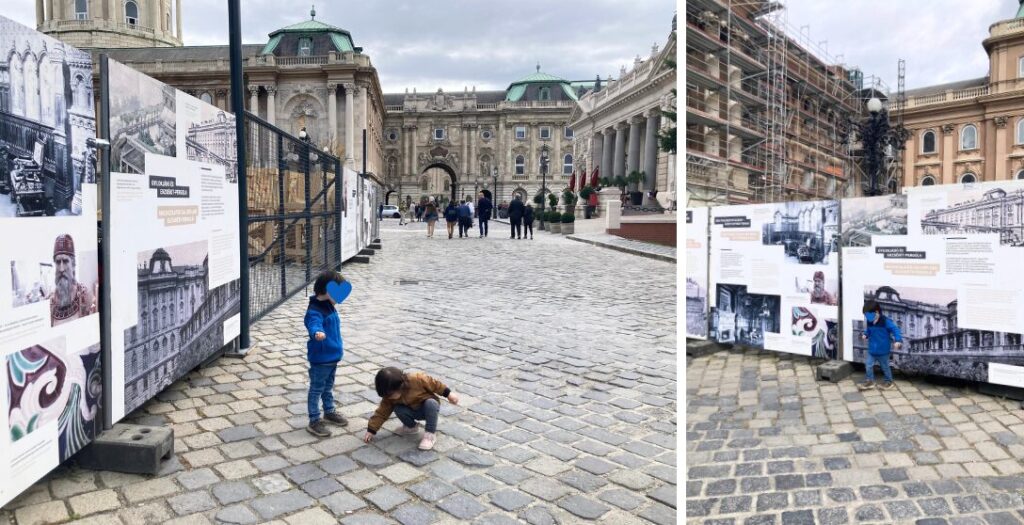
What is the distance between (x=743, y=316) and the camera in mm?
9484

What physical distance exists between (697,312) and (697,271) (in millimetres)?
516

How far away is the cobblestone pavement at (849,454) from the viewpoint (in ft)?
15.3

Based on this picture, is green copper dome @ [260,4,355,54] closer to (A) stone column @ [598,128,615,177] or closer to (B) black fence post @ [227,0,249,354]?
(A) stone column @ [598,128,615,177]

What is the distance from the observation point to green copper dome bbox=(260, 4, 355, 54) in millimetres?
79750

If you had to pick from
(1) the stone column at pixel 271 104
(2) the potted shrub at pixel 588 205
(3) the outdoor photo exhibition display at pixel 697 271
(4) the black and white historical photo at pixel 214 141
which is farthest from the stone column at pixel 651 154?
(4) the black and white historical photo at pixel 214 141

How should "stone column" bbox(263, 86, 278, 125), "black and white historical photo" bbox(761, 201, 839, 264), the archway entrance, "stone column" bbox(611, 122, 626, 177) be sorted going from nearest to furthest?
"black and white historical photo" bbox(761, 201, 839, 264) < "stone column" bbox(611, 122, 626, 177) < "stone column" bbox(263, 86, 278, 125) < the archway entrance

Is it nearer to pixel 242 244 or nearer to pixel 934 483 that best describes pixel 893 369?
pixel 934 483

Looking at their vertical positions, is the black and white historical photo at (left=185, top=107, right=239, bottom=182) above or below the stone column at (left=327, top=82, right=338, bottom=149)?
below

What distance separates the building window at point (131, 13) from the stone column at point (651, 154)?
58.0 m

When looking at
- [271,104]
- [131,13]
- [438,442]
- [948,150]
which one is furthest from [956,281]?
[131,13]

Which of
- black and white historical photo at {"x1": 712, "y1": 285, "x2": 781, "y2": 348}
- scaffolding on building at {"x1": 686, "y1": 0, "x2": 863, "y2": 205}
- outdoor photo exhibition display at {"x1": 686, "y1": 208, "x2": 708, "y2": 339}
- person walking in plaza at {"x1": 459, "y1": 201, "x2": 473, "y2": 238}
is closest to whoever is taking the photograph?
black and white historical photo at {"x1": 712, "y1": 285, "x2": 781, "y2": 348}

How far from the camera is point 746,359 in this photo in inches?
365

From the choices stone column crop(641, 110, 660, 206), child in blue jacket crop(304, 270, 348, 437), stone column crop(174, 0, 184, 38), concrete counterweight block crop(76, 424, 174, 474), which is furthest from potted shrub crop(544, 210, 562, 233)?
stone column crop(174, 0, 184, 38)

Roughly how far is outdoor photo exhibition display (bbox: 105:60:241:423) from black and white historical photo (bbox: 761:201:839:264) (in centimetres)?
584
